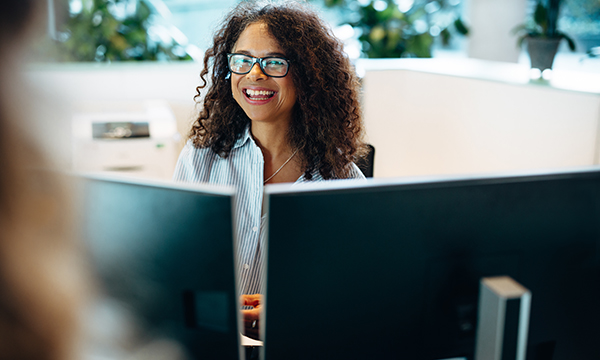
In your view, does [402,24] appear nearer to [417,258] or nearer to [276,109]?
[276,109]

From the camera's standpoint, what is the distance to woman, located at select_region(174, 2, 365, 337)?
4.50ft

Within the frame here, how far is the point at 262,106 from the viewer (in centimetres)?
138

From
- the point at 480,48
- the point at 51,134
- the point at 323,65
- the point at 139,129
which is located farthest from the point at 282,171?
the point at 480,48

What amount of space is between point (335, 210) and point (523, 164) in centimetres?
148

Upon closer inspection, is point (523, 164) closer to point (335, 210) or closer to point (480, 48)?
Answer: point (335, 210)

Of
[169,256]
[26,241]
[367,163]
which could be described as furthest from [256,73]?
[26,241]

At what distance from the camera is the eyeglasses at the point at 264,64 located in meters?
1.36

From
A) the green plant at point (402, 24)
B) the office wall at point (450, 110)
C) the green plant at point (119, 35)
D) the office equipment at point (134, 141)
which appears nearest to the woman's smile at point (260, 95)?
the office wall at point (450, 110)

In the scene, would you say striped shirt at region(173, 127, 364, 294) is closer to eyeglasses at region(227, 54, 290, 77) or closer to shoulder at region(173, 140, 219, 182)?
shoulder at region(173, 140, 219, 182)

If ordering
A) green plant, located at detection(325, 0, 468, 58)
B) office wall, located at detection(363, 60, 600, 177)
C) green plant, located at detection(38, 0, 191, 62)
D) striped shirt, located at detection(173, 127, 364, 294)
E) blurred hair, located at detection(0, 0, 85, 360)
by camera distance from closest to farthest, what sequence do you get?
blurred hair, located at detection(0, 0, 85, 360) < striped shirt, located at detection(173, 127, 364, 294) < office wall, located at detection(363, 60, 600, 177) < green plant, located at detection(38, 0, 191, 62) < green plant, located at detection(325, 0, 468, 58)

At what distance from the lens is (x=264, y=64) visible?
4.48 feet

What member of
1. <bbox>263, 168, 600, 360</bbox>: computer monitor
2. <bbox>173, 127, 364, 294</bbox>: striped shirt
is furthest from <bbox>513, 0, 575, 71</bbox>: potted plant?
<bbox>263, 168, 600, 360</bbox>: computer monitor

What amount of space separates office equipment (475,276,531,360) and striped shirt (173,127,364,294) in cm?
61

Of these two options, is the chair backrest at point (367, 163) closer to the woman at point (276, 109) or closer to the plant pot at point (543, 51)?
the woman at point (276, 109)
